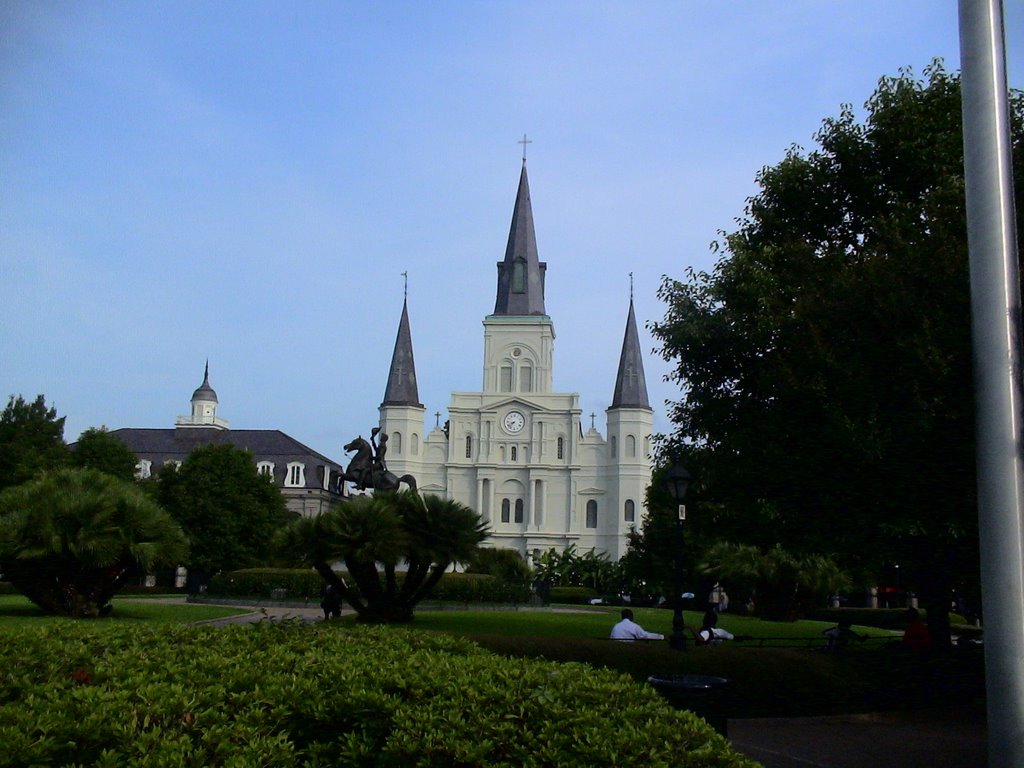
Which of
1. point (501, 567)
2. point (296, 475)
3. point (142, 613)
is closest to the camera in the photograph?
point (142, 613)

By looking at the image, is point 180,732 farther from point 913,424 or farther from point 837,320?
point 837,320

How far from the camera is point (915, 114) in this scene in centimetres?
1870

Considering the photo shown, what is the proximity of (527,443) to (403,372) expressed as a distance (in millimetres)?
13054

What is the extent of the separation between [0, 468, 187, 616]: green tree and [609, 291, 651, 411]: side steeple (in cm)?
7229

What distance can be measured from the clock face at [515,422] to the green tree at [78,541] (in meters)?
70.7

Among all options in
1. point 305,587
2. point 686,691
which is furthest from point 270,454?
point 686,691

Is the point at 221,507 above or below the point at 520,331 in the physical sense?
below

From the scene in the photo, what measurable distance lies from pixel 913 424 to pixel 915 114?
278 inches

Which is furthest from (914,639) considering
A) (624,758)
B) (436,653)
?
(624,758)

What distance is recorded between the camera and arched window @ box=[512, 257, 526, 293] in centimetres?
9725

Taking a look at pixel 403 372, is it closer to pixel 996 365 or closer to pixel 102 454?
pixel 102 454

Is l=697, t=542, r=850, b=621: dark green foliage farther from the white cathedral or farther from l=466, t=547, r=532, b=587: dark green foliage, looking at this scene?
the white cathedral

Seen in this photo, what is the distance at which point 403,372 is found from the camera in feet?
314

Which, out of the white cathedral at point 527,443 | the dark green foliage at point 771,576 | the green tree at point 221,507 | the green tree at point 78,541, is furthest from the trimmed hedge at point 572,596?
the green tree at point 78,541
